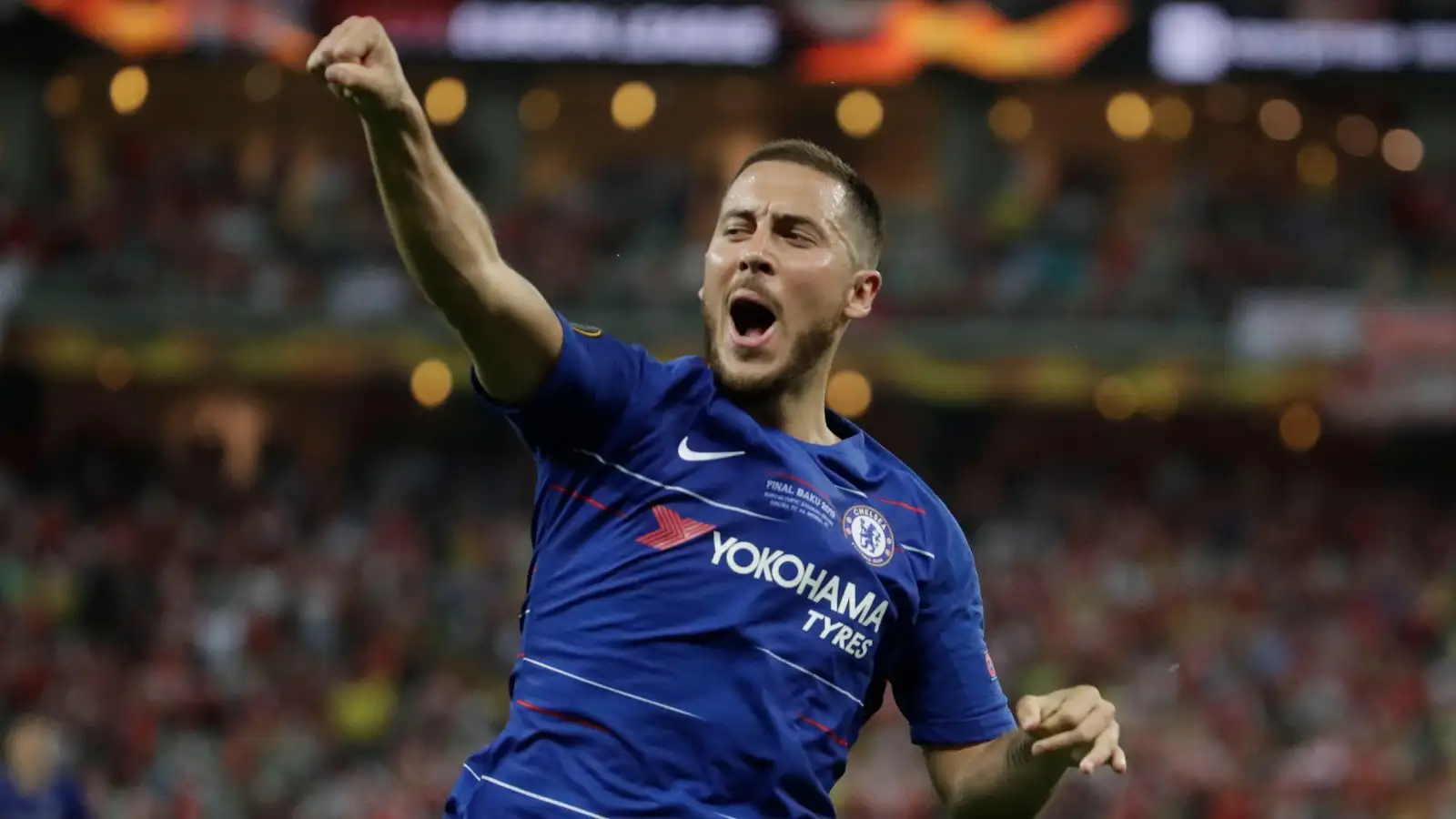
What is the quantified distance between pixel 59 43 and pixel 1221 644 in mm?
16602

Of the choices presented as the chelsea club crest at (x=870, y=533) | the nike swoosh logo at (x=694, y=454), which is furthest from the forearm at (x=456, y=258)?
the chelsea club crest at (x=870, y=533)

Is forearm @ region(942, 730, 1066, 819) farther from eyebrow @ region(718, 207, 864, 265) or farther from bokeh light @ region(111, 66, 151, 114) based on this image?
bokeh light @ region(111, 66, 151, 114)

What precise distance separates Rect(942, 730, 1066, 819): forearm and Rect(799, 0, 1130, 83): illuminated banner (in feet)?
64.7

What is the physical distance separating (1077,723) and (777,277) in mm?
1015

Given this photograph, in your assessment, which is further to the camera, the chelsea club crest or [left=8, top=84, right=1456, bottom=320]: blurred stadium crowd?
[left=8, top=84, right=1456, bottom=320]: blurred stadium crowd

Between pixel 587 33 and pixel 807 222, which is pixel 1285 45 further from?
pixel 807 222

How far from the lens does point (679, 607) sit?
3.32m

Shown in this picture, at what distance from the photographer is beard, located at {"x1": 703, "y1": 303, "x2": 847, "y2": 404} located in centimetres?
361

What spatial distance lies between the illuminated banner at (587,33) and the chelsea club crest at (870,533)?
2025cm

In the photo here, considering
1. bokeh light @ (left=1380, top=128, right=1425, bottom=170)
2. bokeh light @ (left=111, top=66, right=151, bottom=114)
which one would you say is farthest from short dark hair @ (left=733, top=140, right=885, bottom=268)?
bokeh light @ (left=1380, top=128, right=1425, bottom=170)

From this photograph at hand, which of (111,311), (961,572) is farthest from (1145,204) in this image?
(961,572)

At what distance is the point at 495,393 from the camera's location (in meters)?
3.23

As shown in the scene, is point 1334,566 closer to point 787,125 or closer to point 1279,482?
point 1279,482

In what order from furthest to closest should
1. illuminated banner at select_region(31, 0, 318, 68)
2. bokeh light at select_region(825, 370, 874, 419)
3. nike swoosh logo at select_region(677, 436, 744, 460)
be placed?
illuminated banner at select_region(31, 0, 318, 68)
bokeh light at select_region(825, 370, 874, 419)
nike swoosh logo at select_region(677, 436, 744, 460)
